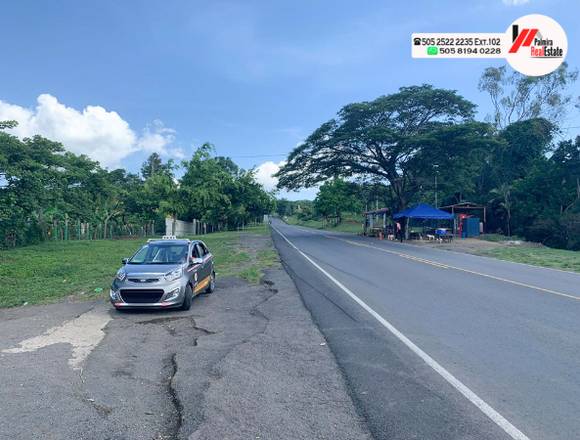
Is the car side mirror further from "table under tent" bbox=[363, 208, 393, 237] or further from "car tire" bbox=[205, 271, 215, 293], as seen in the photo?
"table under tent" bbox=[363, 208, 393, 237]

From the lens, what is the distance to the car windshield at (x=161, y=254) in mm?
10188

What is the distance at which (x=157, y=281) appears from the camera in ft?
29.2

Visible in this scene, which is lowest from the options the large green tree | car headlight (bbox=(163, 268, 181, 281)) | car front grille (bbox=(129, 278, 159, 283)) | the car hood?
car front grille (bbox=(129, 278, 159, 283))

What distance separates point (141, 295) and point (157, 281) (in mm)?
424

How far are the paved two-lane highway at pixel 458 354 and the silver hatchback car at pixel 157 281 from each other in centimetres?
262

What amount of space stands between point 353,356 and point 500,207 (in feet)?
150

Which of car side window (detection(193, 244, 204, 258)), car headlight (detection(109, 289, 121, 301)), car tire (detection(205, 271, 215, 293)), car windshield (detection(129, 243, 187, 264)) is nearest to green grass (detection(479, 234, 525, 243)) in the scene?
car tire (detection(205, 271, 215, 293))

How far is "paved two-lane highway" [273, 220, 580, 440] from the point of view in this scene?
4.12 meters

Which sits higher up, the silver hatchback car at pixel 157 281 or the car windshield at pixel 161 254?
the car windshield at pixel 161 254

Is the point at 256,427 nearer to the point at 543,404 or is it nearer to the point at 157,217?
the point at 543,404

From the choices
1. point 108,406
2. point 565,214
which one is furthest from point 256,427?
point 565,214

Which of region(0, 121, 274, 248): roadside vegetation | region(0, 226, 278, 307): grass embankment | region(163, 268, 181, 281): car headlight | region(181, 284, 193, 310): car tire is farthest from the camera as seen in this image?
region(0, 121, 274, 248): roadside vegetation

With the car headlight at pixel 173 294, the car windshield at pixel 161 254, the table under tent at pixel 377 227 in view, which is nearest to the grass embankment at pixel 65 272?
the car windshield at pixel 161 254

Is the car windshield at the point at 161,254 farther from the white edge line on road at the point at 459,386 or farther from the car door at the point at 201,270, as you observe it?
the white edge line on road at the point at 459,386
